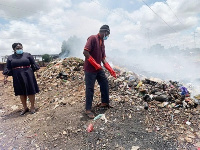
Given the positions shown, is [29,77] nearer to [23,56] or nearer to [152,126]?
[23,56]

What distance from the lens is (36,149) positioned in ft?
7.93

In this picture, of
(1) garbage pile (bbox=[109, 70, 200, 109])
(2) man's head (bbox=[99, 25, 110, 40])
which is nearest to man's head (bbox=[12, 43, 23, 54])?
(2) man's head (bbox=[99, 25, 110, 40])

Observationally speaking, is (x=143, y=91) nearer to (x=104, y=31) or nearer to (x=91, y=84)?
(x=91, y=84)

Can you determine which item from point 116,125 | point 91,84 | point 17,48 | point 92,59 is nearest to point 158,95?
point 116,125

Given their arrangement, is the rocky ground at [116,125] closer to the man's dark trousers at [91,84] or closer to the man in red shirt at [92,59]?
the man's dark trousers at [91,84]

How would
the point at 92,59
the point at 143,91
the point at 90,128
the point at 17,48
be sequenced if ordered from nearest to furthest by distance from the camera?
the point at 90,128 → the point at 92,59 → the point at 17,48 → the point at 143,91

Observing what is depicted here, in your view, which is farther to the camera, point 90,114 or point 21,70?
point 21,70

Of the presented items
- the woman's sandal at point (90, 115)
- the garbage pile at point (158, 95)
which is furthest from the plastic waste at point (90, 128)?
the garbage pile at point (158, 95)

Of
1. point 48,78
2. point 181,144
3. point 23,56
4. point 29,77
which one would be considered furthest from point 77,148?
point 48,78

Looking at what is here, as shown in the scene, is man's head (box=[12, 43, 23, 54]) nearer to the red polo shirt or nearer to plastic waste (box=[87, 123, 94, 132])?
the red polo shirt

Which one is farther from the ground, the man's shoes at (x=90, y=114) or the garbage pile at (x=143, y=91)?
the garbage pile at (x=143, y=91)

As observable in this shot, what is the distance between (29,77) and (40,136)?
4.75ft

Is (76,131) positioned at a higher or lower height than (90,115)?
lower

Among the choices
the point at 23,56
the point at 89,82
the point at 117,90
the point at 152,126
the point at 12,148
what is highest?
the point at 23,56
